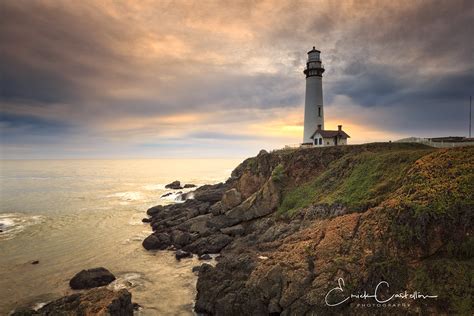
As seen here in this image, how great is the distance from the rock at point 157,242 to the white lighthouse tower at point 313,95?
25.6 meters

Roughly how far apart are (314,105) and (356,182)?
2161cm

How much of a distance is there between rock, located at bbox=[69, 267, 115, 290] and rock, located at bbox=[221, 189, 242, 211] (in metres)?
16.0

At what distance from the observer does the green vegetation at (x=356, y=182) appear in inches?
890

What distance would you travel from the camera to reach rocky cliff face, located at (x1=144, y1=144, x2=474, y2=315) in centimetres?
1550

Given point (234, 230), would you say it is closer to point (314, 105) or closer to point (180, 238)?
point (180, 238)

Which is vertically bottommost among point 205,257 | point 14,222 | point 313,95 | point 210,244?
point 205,257

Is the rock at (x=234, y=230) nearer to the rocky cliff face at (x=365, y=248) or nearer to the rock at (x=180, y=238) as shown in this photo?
the rocky cliff face at (x=365, y=248)

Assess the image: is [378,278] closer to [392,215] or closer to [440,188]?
[392,215]

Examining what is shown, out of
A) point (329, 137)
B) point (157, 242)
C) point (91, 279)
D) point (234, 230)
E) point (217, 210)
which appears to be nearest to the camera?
point (91, 279)

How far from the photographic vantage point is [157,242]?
3238cm

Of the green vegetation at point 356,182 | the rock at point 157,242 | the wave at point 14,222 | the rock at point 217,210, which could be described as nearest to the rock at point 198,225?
the rock at point 217,210

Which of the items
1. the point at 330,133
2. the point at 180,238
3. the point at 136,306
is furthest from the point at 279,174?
the point at 136,306

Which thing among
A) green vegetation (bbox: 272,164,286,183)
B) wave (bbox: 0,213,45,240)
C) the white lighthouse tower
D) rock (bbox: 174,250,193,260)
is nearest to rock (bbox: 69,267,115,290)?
rock (bbox: 174,250,193,260)

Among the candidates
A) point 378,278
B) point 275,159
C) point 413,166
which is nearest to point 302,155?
point 275,159
